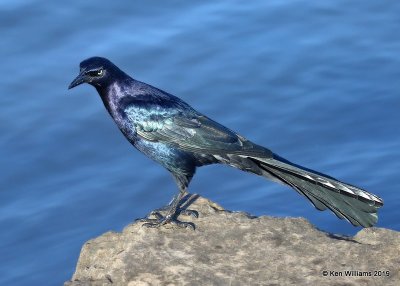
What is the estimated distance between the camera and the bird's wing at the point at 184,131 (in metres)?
8.75

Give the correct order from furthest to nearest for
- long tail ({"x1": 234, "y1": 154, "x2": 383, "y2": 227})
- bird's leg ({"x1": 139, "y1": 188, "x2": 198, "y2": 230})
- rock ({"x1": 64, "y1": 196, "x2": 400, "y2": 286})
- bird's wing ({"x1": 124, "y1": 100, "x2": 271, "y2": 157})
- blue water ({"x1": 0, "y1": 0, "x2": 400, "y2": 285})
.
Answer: blue water ({"x1": 0, "y1": 0, "x2": 400, "y2": 285}) → bird's wing ({"x1": 124, "y1": 100, "x2": 271, "y2": 157}) → bird's leg ({"x1": 139, "y1": 188, "x2": 198, "y2": 230}) → long tail ({"x1": 234, "y1": 154, "x2": 383, "y2": 227}) → rock ({"x1": 64, "y1": 196, "x2": 400, "y2": 286})

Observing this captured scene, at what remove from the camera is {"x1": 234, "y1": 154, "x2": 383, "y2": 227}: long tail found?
27.9 feet

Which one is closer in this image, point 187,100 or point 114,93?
point 114,93

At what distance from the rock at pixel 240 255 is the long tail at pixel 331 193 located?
145mm

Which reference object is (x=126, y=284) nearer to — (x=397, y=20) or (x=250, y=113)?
(x=250, y=113)

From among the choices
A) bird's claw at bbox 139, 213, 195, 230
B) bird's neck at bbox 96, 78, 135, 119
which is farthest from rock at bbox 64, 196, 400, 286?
bird's neck at bbox 96, 78, 135, 119

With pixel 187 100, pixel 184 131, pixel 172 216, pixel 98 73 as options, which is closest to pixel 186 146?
pixel 184 131

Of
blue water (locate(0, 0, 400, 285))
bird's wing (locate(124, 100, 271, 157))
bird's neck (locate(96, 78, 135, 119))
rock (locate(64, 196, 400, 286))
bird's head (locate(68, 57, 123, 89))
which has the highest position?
blue water (locate(0, 0, 400, 285))

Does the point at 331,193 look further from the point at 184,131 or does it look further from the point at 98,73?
the point at 98,73

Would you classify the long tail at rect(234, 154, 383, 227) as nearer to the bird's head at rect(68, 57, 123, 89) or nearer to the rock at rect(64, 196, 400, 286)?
the rock at rect(64, 196, 400, 286)

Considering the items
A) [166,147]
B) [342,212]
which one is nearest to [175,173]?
[166,147]

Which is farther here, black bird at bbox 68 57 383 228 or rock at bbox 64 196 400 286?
black bird at bbox 68 57 383 228

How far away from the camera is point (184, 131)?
8.87 meters

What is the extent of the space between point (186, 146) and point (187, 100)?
3.56m
